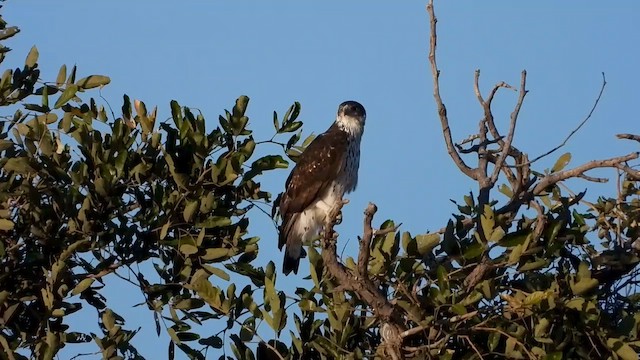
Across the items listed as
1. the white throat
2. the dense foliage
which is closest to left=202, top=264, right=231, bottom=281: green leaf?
the dense foliage

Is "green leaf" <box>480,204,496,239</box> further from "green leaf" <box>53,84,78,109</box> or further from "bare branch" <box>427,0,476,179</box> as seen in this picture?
"green leaf" <box>53,84,78,109</box>

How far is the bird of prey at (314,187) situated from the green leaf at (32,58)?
235 cm

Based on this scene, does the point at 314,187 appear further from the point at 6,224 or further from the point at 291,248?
the point at 6,224

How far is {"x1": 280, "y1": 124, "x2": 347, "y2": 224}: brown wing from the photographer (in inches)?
369

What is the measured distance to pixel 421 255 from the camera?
21.0 ft

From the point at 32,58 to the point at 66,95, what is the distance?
28cm

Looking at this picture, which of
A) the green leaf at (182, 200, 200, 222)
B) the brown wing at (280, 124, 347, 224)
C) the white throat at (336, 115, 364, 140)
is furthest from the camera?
the white throat at (336, 115, 364, 140)

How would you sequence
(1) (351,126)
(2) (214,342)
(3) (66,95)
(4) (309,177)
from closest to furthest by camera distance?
(2) (214,342), (3) (66,95), (4) (309,177), (1) (351,126)

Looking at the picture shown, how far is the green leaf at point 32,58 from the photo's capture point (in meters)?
7.35

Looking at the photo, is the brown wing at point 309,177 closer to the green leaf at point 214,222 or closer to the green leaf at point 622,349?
the green leaf at point 214,222

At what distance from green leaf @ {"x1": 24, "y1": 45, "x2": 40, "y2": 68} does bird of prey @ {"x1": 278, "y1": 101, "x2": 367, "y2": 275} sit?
2.35 meters

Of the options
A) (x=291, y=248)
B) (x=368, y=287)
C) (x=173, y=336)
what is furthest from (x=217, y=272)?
(x=291, y=248)

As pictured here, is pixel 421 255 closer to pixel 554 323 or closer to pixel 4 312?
pixel 554 323

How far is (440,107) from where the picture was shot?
22.8 feet
